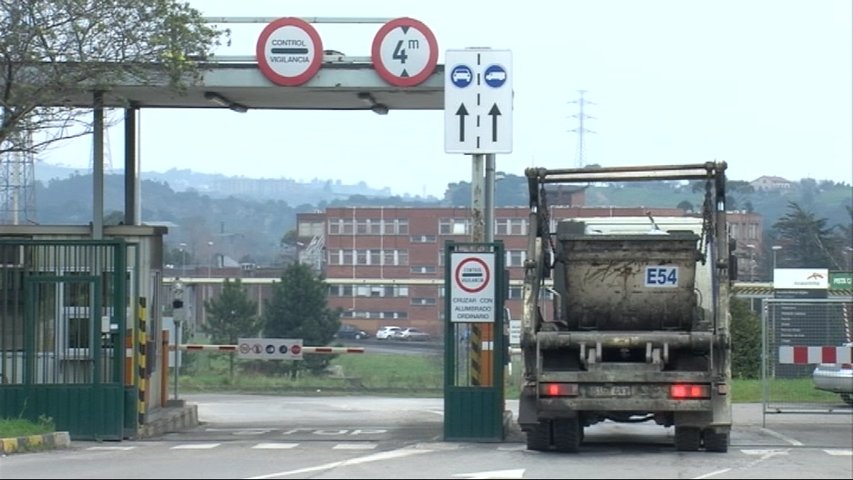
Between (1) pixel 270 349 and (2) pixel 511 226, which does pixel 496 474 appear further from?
(2) pixel 511 226

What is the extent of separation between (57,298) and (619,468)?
8.82 metres

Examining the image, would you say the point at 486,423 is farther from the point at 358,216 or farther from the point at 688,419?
the point at 358,216

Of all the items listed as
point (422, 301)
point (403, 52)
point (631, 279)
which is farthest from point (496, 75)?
point (422, 301)

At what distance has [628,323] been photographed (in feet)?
57.3

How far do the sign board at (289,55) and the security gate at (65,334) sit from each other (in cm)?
338

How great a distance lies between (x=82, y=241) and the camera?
787 inches

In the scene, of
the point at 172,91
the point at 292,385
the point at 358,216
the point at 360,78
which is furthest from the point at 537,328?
the point at 358,216

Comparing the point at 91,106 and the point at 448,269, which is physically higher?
the point at 91,106

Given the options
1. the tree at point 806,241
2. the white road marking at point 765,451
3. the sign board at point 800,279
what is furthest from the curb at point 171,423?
the tree at point 806,241

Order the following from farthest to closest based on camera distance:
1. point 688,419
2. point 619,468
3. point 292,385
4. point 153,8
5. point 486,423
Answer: point 292,385, point 153,8, point 486,423, point 688,419, point 619,468

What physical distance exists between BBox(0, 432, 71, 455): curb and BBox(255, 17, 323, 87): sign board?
19.3 feet

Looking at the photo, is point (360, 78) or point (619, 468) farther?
point (360, 78)

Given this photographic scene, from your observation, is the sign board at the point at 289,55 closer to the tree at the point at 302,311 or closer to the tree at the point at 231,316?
the tree at the point at 231,316

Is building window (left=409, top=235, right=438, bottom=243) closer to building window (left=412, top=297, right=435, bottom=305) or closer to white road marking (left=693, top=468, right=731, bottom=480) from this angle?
building window (left=412, top=297, right=435, bottom=305)
